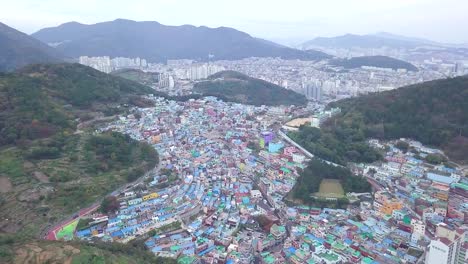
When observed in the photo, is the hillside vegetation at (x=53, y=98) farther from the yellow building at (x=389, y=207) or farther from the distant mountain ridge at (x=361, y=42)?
the distant mountain ridge at (x=361, y=42)

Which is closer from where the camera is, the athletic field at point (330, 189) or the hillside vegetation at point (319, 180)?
the hillside vegetation at point (319, 180)

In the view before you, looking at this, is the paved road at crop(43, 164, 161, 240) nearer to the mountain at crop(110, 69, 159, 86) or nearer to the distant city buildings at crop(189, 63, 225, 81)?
the mountain at crop(110, 69, 159, 86)

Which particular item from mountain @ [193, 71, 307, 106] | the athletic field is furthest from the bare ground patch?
mountain @ [193, 71, 307, 106]

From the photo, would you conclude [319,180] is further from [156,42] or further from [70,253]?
[156,42]

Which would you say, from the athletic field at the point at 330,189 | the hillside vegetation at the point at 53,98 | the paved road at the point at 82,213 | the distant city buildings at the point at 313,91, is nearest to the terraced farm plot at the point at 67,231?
the paved road at the point at 82,213

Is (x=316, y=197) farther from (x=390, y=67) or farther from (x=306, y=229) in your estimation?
(x=390, y=67)
